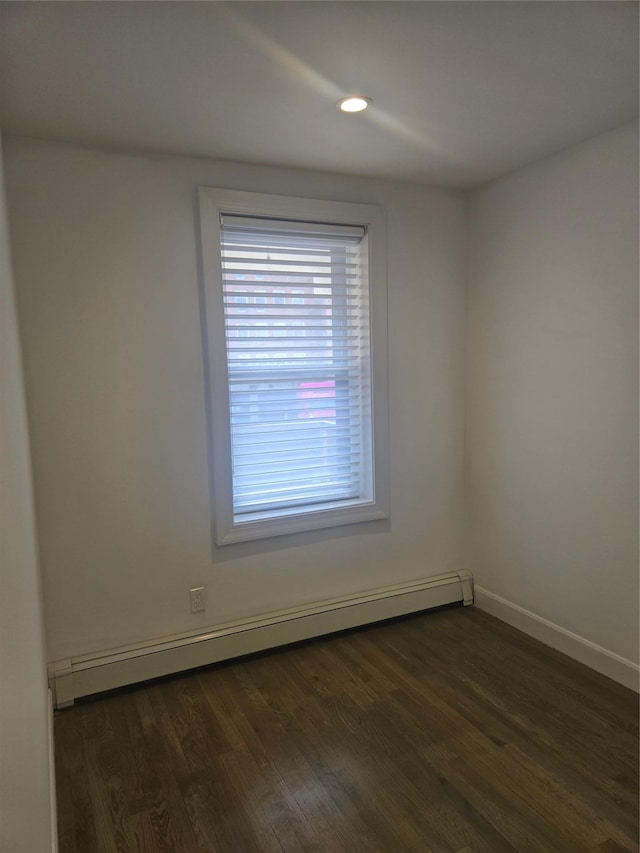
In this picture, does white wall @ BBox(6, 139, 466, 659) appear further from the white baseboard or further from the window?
the white baseboard

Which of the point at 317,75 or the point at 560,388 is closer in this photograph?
the point at 317,75

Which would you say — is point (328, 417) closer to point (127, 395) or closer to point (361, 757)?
point (127, 395)

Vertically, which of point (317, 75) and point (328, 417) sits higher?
point (317, 75)

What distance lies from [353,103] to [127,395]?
1.53m

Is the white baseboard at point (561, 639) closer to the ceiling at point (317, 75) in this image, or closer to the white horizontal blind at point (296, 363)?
the white horizontal blind at point (296, 363)

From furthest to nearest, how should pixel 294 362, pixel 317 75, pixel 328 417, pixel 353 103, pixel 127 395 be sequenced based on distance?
1. pixel 328 417
2. pixel 294 362
3. pixel 127 395
4. pixel 353 103
5. pixel 317 75

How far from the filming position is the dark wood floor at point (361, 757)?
1.73 meters

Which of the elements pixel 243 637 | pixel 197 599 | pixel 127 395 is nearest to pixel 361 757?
pixel 243 637

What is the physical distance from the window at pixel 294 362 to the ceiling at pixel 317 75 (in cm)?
36

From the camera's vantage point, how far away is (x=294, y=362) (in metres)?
2.88

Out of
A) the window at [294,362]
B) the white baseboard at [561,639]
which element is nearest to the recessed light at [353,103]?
the window at [294,362]

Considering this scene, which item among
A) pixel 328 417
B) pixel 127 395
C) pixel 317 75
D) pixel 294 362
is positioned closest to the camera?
pixel 317 75

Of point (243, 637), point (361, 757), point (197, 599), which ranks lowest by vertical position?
point (361, 757)

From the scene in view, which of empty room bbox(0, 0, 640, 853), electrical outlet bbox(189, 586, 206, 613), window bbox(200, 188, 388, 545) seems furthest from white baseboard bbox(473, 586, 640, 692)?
electrical outlet bbox(189, 586, 206, 613)
